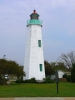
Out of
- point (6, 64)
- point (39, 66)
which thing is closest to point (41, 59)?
point (39, 66)

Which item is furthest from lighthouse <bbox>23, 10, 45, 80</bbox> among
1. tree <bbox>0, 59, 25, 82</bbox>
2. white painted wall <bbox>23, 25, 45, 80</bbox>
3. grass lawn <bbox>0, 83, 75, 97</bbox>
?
grass lawn <bbox>0, 83, 75, 97</bbox>

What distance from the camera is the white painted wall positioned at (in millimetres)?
45156

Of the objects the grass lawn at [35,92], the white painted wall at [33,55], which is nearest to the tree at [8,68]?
the white painted wall at [33,55]

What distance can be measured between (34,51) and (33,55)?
761mm

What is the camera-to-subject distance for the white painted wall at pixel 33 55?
4516 centimetres

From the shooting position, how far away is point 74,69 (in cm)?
4769

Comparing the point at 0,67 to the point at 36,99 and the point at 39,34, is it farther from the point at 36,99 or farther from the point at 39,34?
the point at 36,99

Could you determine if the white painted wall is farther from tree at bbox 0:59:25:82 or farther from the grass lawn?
the grass lawn

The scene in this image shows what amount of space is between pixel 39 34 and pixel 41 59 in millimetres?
4721

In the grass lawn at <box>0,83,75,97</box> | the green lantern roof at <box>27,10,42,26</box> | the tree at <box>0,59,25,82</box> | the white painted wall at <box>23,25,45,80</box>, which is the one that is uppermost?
the green lantern roof at <box>27,10,42,26</box>

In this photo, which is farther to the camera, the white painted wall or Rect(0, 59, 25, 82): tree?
the white painted wall

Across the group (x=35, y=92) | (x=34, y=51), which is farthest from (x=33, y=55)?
(x=35, y=92)

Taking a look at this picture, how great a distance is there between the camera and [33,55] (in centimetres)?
4538

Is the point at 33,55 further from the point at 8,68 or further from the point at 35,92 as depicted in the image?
the point at 35,92
